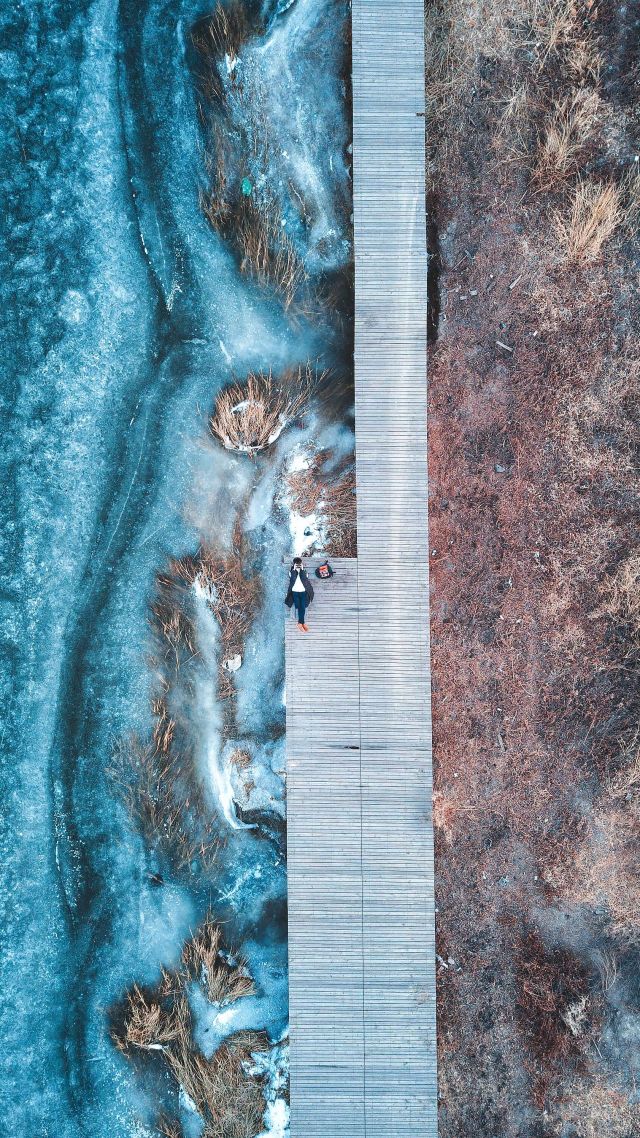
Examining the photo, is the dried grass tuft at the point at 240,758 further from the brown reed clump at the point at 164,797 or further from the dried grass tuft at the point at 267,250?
the dried grass tuft at the point at 267,250

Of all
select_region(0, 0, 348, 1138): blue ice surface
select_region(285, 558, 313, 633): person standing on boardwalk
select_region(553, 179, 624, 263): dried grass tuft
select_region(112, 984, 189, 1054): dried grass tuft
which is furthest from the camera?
select_region(0, 0, 348, 1138): blue ice surface

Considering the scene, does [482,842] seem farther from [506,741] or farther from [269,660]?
[269,660]

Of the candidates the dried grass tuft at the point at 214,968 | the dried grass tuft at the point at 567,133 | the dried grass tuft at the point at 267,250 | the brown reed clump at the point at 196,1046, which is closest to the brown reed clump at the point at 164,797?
the dried grass tuft at the point at 214,968

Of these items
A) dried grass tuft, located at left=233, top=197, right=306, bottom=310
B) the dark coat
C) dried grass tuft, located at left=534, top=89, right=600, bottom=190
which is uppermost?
dried grass tuft, located at left=534, top=89, right=600, bottom=190

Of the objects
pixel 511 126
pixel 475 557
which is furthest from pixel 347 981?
pixel 511 126

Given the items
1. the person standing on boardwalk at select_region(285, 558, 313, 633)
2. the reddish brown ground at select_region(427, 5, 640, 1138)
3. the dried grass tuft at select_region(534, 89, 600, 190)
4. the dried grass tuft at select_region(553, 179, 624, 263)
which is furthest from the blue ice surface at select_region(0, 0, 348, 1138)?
the dried grass tuft at select_region(553, 179, 624, 263)

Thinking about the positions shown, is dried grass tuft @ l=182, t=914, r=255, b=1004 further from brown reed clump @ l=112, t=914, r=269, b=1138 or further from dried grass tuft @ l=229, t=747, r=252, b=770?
dried grass tuft @ l=229, t=747, r=252, b=770
